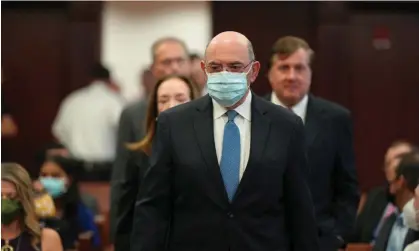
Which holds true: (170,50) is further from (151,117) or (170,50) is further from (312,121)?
Answer: (312,121)

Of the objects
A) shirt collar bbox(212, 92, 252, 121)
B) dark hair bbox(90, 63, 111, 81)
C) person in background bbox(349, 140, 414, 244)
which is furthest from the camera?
dark hair bbox(90, 63, 111, 81)

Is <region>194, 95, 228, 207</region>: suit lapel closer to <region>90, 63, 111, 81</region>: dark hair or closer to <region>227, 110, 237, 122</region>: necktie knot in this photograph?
<region>227, 110, 237, 122</region>: necktie knot

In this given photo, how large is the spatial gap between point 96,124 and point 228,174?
23.2 ft

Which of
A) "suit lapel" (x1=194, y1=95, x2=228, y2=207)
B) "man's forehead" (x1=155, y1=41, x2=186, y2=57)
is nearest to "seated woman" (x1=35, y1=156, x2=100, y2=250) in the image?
"man's forehead" (x1=155, y1=41, x2=186, y2=57)

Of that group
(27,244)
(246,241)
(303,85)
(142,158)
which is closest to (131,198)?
(142,158)

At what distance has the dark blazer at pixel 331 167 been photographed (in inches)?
203

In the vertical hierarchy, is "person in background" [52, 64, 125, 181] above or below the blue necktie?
below

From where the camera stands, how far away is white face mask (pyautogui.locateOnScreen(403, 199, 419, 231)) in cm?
496

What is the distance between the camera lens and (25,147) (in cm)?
1212

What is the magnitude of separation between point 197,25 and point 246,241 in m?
7.53

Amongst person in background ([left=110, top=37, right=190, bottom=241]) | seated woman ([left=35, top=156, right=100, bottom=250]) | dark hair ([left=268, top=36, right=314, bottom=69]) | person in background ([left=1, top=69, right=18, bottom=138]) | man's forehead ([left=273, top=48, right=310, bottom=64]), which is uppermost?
dark hair ([left=268, top=36, right=314, bottom=69])

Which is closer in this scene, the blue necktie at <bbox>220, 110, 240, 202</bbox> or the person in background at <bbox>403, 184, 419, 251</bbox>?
the blue necktie at <bbox>220, 110, 240, 202</bbox>

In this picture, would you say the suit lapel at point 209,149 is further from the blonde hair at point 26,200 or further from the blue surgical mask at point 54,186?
the blue surgical mask at point 54,186

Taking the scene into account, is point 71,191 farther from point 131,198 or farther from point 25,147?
point 25,147
